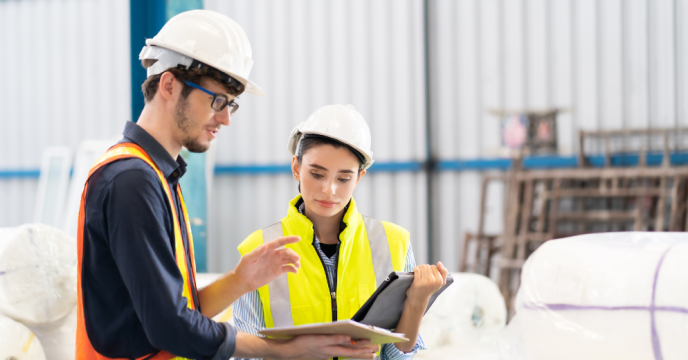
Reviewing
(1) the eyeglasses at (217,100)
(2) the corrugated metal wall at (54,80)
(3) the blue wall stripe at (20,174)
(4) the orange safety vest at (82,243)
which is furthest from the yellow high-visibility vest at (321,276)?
(3) the blue wall stripe at (20,174)

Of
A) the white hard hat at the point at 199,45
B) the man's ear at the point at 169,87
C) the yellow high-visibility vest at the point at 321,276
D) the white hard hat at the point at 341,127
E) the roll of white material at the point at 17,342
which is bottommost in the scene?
the roll of white material at the point at 17,342

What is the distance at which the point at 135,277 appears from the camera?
146cm

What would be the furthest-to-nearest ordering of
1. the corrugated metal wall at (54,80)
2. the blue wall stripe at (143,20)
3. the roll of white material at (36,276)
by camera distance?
the corrugated metal wall at (54,80), the blue wall stripe at (143,20), the roll of white material at (36,276)

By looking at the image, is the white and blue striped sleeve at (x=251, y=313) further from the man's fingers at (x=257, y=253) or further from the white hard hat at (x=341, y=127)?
the white hard hat at (x=341, y=127)

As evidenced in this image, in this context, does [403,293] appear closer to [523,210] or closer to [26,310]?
[26,310]

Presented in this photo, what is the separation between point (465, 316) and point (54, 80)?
7.28m

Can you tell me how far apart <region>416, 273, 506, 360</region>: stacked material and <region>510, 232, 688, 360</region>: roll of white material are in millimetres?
1170

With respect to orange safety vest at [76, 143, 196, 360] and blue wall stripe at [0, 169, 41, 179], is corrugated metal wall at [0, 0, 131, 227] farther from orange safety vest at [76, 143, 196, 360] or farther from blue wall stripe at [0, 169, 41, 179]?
orange safety vest at [76, 143, 196, 360]

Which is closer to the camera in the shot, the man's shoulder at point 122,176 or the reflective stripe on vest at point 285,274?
the man's shoulder at point 122,176

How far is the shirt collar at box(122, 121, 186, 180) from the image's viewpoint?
5.47ft

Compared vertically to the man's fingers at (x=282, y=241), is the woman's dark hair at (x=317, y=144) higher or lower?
higher

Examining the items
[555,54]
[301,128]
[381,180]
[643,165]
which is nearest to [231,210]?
[381,180]

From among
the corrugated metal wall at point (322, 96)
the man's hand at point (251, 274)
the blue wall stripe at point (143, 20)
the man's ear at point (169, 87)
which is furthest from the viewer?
the corrugated metal wall at point (322, 96)

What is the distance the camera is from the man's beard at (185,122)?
1.70 m
